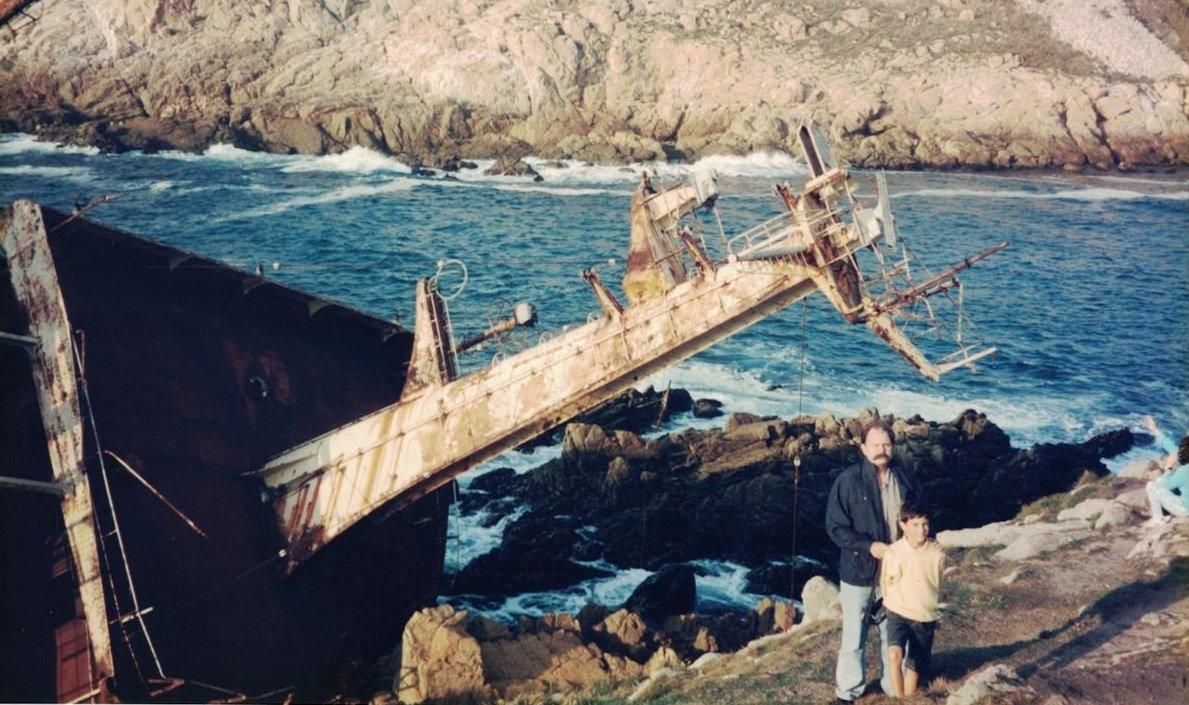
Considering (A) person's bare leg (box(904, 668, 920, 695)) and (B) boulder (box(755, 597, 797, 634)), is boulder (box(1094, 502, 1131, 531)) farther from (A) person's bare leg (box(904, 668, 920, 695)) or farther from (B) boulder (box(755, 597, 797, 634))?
(A) person's bare leg (box(904, 668, 920, 695))

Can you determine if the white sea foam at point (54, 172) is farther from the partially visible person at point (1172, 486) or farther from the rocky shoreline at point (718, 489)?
the partially visible person at point (1172, 486)

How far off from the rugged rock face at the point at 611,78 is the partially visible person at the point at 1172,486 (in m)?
63.0

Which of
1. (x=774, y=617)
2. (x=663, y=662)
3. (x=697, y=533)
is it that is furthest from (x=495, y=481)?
(x=663, y=662)

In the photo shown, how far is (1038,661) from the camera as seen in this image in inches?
383

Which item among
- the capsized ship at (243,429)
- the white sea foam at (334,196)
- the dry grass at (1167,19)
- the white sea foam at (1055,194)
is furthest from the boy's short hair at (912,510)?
the dry grass at (1167,19)

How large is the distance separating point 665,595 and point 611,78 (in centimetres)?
7603

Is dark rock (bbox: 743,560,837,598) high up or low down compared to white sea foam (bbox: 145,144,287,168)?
down

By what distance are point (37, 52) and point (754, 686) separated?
288 feet

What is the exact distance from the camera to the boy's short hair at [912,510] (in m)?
7.41

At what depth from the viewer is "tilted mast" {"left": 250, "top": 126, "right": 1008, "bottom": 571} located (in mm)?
11047

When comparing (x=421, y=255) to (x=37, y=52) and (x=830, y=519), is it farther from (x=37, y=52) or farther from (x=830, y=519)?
(x=37, y=52)

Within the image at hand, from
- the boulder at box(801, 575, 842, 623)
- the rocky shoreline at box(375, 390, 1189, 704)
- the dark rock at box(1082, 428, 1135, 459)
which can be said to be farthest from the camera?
the dark rock at box(1082, 428, 1135, 459)

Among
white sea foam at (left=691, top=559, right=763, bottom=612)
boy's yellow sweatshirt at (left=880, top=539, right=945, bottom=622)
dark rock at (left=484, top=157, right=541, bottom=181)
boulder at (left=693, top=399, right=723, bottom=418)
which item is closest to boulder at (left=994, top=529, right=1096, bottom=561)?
white sea foam at (left=691, top=559, right=763, bottom=612)

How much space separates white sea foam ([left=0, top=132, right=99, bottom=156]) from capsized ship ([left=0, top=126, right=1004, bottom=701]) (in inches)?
2468
